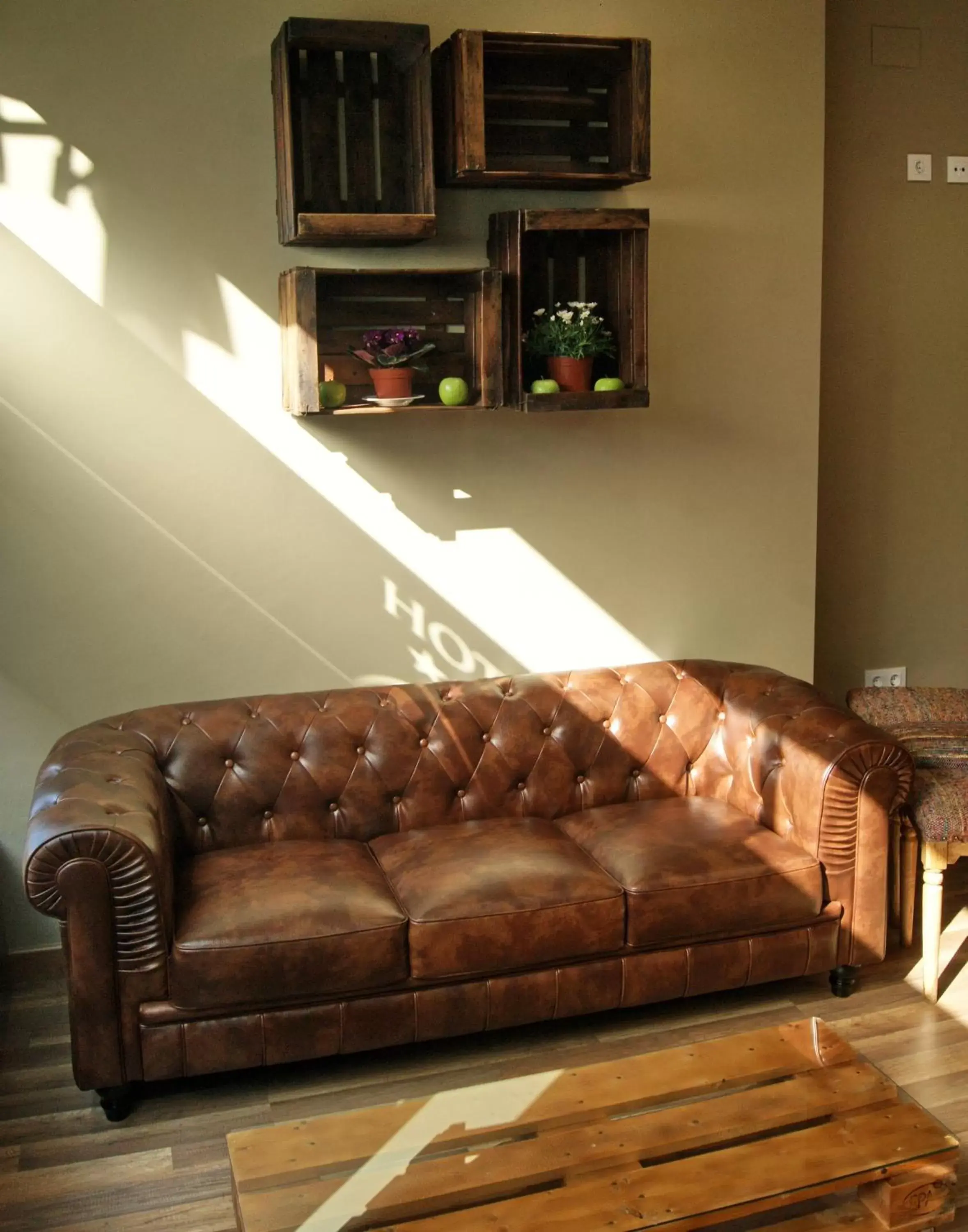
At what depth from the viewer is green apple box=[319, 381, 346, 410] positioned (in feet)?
11.4

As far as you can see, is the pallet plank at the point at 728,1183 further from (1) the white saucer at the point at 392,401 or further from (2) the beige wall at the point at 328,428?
(1) the white saucer at the point at 392,401

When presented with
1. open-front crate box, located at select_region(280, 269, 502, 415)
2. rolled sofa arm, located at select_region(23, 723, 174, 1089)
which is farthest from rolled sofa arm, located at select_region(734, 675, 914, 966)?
rolled sofa arm, located at select_region(23, 723, 174, 1089)

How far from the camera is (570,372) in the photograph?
3.65 metres

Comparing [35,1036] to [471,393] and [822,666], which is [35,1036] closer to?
[471,393]

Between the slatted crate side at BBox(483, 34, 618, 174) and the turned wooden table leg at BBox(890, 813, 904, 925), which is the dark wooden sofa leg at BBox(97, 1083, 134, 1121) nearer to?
the turned wooden table leg at BBox(890, 813, 904, 925)

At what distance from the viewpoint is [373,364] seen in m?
3.55

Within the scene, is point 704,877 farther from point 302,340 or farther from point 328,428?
point 302,340

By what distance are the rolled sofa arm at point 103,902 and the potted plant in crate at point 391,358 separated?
1.30m

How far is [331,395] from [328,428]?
22cm

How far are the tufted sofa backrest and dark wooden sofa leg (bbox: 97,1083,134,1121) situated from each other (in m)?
0.70

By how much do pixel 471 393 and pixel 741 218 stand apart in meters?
1.09

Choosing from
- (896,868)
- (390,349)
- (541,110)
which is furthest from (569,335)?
(896,868)

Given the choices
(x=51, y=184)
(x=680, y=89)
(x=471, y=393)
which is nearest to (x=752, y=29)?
(x=680, y=89)

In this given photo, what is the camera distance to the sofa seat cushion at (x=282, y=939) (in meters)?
2.87
